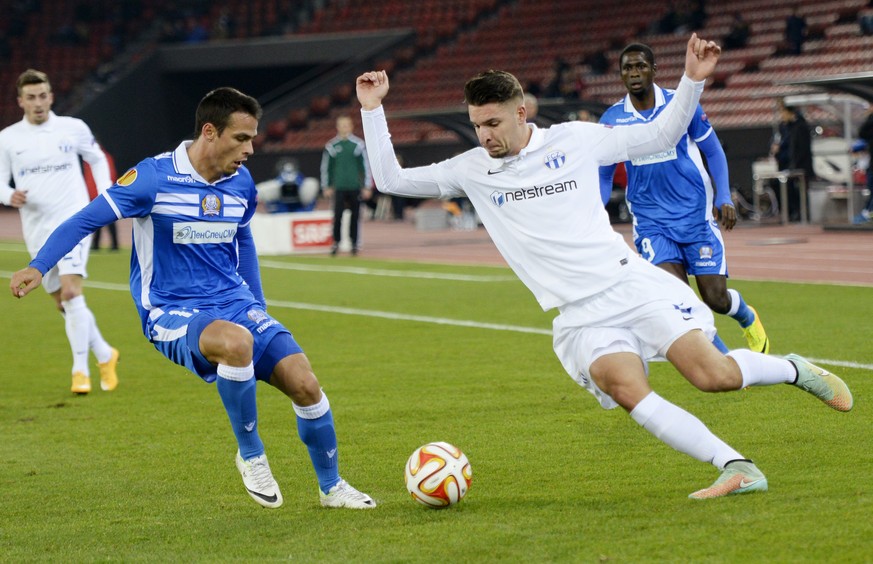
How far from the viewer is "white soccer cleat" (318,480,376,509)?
5527 millimetres

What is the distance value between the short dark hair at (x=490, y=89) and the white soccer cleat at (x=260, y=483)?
5.88 feet

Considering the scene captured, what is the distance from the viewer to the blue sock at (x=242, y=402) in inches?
214

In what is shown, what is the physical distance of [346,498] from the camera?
555 cm

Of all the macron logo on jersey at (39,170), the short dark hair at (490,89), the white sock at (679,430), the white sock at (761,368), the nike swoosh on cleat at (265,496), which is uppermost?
the short dark hair at (490,89)

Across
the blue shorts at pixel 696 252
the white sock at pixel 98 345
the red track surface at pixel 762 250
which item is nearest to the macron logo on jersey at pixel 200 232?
the blue shorts at pixel 696 252

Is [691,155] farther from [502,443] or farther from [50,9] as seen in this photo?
[50,9]

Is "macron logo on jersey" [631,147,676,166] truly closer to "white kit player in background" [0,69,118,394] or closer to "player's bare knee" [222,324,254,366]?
"player's bare knee" [222,324,254,366]

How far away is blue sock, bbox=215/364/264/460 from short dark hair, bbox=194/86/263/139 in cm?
107

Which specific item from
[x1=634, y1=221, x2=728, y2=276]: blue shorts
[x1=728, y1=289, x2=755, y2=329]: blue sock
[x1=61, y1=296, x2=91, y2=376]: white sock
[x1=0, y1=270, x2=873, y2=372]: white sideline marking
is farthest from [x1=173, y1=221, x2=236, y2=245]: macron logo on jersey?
[x1=0, y1=270, x2=873, y2=372]: white sideline marking

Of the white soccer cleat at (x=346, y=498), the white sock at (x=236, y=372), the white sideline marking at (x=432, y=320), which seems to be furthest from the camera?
the white sideline marking at (x=432, y=320)

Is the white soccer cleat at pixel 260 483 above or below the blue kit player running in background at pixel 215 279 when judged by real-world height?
below

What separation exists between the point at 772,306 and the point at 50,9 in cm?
4047

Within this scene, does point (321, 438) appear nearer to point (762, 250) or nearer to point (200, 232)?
point (200, 232)

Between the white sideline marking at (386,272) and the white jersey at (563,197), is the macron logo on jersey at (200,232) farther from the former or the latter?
the white sideline marking at (386,272)
